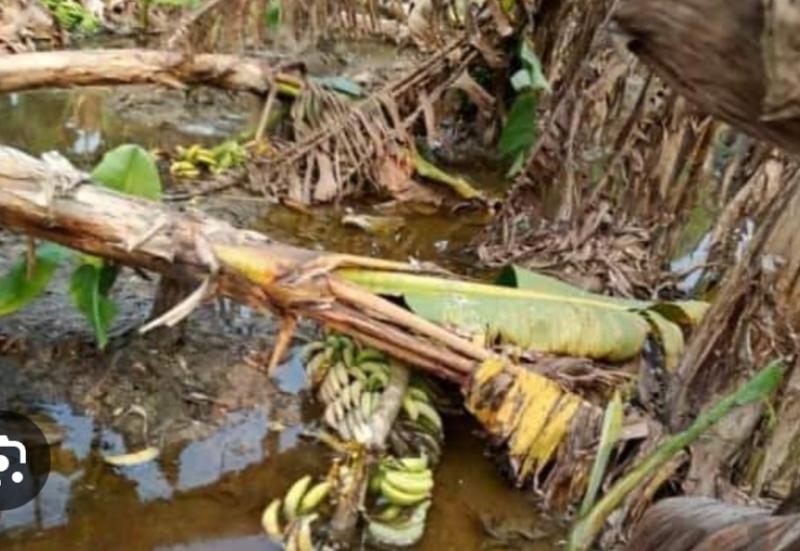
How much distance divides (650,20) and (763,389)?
1.66 meters

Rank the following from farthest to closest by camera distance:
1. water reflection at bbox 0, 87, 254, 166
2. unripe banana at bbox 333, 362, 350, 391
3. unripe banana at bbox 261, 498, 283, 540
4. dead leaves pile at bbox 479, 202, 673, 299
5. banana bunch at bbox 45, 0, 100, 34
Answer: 1. banana bunch at bbox 45, 0, 100, 34
2. water reflection at bbox 0, 87, 254, 166
3. dead leaves pile at bbox 479, 202, 673, 299
4. unripe banana at bbox 333, 362, 350, 391
5. unripe banana at bbox 261, 498, 283, 540

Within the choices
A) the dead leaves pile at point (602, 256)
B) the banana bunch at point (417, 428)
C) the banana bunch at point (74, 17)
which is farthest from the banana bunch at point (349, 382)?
the banana bunch at point (74, 17)

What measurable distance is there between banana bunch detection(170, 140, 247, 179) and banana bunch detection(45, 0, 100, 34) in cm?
395

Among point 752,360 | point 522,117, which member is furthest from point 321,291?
point 522,117

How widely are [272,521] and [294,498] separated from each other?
0.10 meters

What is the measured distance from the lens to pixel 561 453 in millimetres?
3428

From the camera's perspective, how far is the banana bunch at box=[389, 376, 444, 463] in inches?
140

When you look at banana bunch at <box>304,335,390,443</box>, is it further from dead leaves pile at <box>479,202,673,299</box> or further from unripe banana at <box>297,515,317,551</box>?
dead leaves pile at <box>479,202,673,299</box>

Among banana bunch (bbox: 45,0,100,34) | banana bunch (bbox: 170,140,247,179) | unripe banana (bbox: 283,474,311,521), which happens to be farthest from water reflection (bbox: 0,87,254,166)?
unripe banana (bbox: 283,474,311,521)

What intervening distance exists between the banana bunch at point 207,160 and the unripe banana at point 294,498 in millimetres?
3431

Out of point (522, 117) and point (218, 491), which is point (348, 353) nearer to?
point (218, 491)

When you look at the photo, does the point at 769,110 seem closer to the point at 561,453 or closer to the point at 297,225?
the point at 561,453

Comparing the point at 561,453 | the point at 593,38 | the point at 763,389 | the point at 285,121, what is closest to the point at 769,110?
the point at 763,389

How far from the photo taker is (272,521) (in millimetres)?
3152
